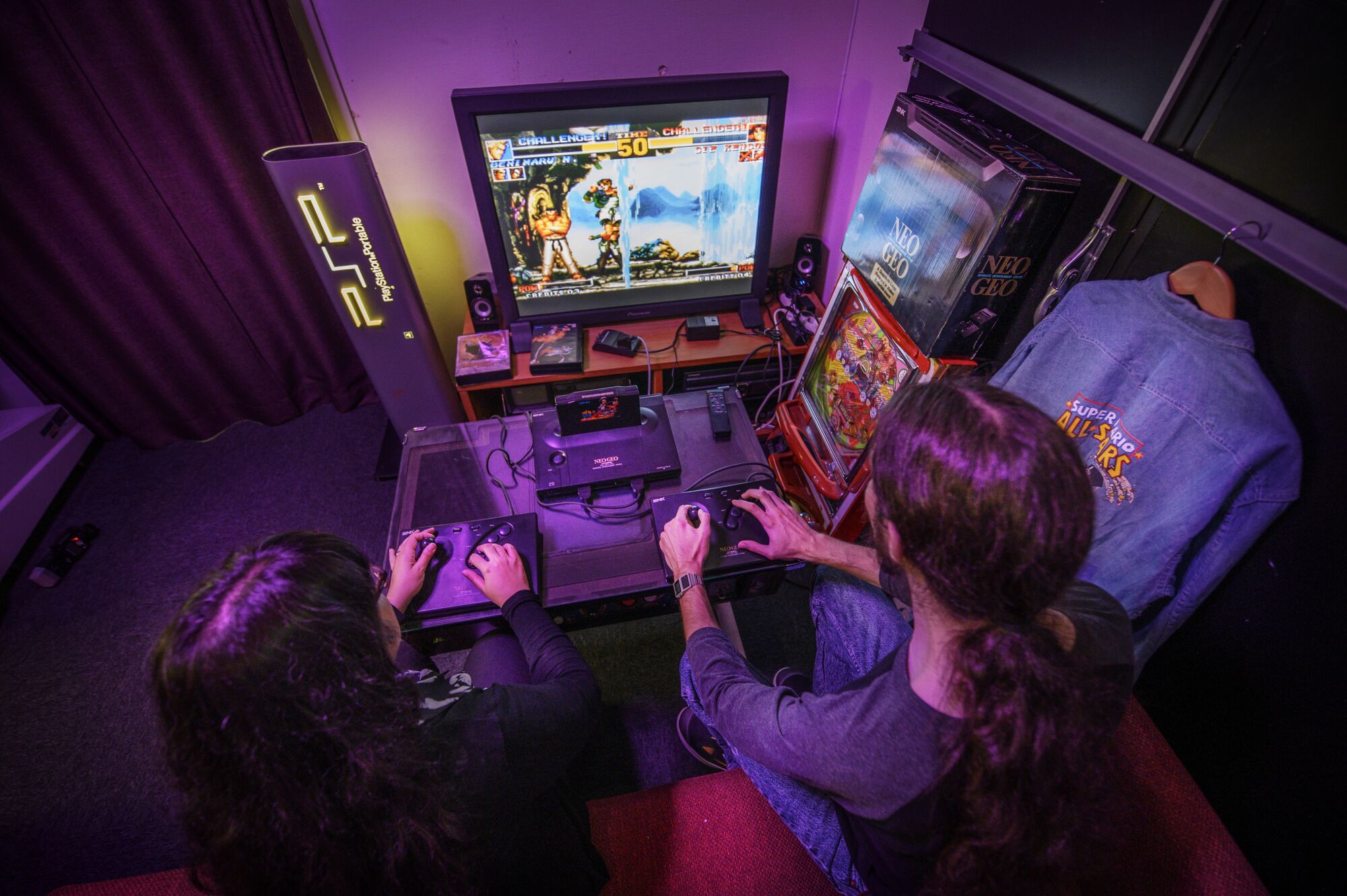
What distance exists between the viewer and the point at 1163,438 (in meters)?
0.87

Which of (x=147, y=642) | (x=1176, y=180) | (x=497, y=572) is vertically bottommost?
(x=147, y=642)

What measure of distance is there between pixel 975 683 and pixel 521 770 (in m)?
0.70

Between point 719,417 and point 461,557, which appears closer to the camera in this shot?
point 461,557

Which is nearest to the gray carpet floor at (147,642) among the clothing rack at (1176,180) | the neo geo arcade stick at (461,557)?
the neo geo arcade stick at (461,557)

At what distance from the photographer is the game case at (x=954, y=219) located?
1.05 m

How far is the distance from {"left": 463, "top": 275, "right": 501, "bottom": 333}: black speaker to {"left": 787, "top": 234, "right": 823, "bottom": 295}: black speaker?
3.67 feet

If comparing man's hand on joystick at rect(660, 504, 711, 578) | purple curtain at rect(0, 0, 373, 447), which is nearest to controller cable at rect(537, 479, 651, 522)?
man's hand on joystick at rect(660, 504, 711, 578)

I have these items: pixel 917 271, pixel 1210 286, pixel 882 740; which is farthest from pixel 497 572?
pixel 1210 286

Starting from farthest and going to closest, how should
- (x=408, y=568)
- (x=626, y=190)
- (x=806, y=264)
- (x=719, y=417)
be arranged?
1. (x=806, y=264)
2. (x=626, y=190)
3. (x=719, y=417)
4. (x=408, y=568)

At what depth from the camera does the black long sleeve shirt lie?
2.87 feet

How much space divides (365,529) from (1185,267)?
238 centimetres

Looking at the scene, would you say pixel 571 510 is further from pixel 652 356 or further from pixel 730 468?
pixel 652 356

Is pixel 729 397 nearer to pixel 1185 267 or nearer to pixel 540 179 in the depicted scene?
pixel 540 179

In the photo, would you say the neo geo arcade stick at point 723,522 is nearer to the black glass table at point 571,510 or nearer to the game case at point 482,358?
the black glass table at point 571,510
